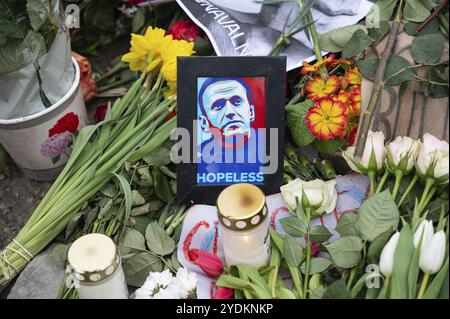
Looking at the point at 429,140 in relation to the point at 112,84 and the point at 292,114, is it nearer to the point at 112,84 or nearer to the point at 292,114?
the point at 292,114

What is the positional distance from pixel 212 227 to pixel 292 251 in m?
0.22

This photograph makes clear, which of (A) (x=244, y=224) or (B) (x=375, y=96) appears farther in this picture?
(B) (x=375, y=96)

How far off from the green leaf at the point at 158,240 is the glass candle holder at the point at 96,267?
0.16m

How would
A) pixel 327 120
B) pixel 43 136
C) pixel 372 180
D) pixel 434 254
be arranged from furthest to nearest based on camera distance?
pixel 43 136 < pixel 327 120 < pixel 372 180 < pixel 434 254

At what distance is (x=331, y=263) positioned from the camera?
1.09 metres

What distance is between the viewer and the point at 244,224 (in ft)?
3.31

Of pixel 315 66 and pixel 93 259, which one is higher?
pixel 315 66

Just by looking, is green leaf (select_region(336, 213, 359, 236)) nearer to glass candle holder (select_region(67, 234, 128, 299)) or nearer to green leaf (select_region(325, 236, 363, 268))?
green leaf (select_region(325, 236, 363, 268))

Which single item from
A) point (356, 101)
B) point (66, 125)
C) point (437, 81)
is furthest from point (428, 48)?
point (66, 125)

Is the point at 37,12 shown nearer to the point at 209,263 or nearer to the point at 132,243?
the point at 132,243

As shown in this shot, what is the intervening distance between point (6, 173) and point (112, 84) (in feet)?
A: 1.37

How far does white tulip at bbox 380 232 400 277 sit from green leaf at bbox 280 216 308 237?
181 millimetres

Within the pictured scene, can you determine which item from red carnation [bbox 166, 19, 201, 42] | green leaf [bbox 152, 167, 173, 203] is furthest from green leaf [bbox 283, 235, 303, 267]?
red carnation [bbox 166, 19, 201, 42]

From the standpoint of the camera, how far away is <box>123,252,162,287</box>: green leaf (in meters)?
1.18
